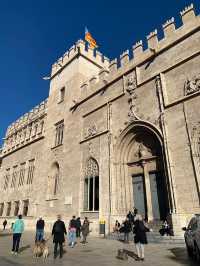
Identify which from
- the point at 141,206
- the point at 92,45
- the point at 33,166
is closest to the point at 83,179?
the point at 141,206

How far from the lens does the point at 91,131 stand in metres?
18.0

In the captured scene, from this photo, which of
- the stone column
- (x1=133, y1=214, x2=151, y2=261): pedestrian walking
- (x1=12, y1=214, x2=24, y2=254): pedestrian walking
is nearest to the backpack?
(x1=12, y1=214, x2=24, y2=254): pedestrian walking

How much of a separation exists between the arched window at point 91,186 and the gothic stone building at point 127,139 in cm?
7

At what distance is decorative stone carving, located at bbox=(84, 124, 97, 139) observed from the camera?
58.2 feet

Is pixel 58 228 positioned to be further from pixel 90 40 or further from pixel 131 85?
pixel 90 40

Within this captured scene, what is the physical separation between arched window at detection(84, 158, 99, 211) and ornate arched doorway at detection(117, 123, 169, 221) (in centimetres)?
206

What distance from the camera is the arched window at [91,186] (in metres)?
15.9

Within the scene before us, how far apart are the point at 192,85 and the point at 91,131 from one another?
843 cm

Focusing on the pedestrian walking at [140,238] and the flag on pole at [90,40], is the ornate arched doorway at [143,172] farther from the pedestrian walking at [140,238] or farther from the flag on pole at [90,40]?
the flag on pole at [90,40]

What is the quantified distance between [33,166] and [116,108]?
508 inches

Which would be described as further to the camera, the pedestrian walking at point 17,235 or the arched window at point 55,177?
the arched window at point 55,177

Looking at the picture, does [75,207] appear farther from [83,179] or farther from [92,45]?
[92,45]

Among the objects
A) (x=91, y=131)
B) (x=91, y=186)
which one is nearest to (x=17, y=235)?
(x=91, y=186)

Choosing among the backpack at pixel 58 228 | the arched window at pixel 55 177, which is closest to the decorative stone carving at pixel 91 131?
the arched window at pixel 55 177
